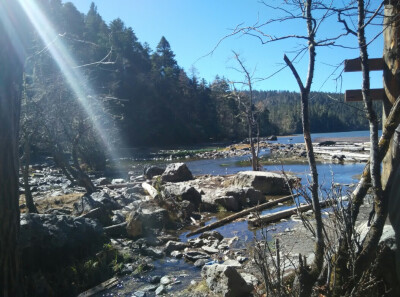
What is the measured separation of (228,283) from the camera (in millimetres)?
4840

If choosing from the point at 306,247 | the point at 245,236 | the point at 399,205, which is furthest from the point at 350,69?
the point at 245,236

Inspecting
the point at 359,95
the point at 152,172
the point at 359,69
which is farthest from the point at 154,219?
the point at 152,172

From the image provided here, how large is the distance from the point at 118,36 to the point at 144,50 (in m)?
9.64

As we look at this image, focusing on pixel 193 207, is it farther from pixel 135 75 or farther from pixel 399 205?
pixel 135 75

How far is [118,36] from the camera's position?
57562 mm

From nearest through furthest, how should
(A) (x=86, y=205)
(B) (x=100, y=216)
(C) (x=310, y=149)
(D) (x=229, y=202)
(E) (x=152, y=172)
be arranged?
(C) (x=310, y=149), (B) (x=100, y=216), (A) (x=86, y=205), (D) (x=229, y=202), (E) (x=152, y=172)

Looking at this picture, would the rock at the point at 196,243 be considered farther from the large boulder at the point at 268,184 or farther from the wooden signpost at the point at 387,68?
the large boulder at the point at 268,184

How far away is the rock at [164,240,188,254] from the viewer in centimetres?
734

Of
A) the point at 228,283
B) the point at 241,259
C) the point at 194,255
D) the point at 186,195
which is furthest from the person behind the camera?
the point at 186,195

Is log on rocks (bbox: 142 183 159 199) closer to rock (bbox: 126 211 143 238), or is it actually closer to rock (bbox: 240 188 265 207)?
rock (bbox: 240 188 265 207)

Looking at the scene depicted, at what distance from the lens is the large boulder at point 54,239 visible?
5.77 metres

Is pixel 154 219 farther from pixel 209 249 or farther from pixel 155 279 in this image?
pixel 155 279

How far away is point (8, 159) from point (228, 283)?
344 centimetres

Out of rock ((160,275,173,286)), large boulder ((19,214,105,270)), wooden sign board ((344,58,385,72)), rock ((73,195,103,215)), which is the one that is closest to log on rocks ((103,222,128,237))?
large boulder ((19,214,105,270))
